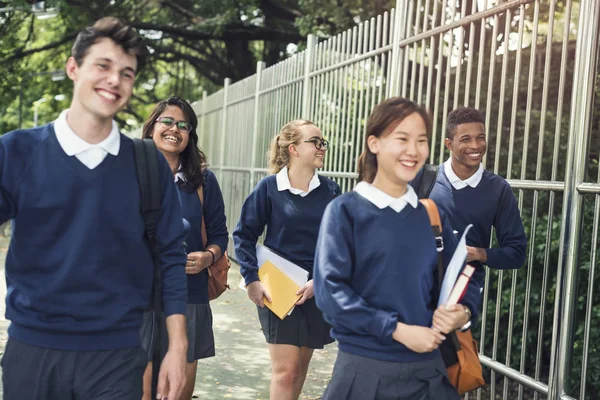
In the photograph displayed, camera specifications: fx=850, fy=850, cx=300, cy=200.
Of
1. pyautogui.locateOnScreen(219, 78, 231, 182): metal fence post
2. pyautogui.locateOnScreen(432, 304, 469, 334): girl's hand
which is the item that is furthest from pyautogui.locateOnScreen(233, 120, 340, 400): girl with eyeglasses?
pyautogui.locateOnScreen(219, 78, 231, 182): metal fence post

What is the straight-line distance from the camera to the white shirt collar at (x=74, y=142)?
2604 millimetres

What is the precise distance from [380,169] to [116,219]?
96 centimetres

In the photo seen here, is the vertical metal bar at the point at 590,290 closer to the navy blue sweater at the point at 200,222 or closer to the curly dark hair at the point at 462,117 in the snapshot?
the curly dark hair at the point at 462,117

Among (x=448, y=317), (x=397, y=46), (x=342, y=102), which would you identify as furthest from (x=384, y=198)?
(x=342, y=102)

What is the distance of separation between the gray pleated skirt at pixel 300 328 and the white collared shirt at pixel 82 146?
2364 mm

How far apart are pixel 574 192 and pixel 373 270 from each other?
5.63 ft

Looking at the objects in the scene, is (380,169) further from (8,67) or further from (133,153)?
(8,67)

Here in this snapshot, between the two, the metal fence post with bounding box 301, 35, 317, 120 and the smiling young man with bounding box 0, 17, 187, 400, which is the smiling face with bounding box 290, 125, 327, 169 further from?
the metal fence post with bounding box 301, 35, 317, 120

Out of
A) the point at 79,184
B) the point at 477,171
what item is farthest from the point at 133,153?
the point at 477,171

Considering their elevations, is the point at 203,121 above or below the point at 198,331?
above

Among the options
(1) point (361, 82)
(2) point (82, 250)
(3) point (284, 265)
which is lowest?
(3) point (284, 265)

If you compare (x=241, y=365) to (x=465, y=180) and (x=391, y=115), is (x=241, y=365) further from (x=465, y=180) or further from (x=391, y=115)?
(x=391, y=115)

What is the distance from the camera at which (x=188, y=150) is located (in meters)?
4.64

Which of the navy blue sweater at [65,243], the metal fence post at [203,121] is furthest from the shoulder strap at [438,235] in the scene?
the metal fence post at [203,121]
